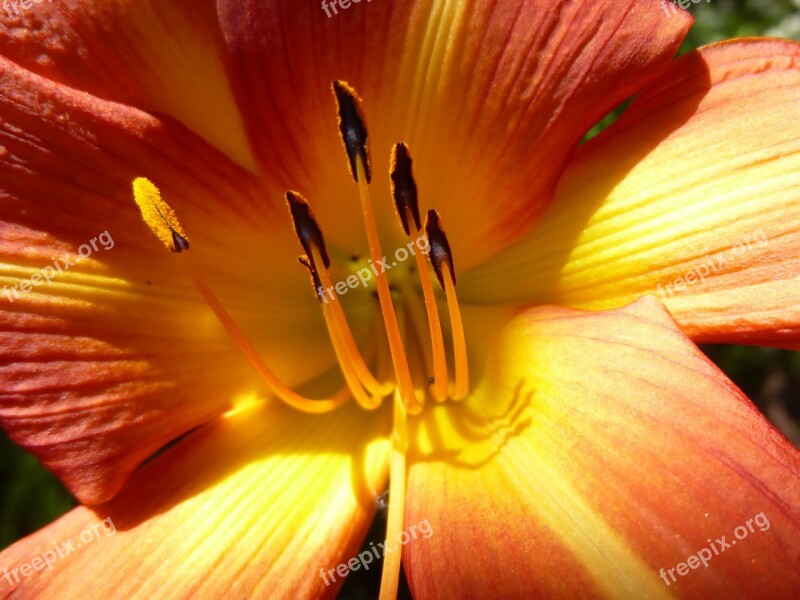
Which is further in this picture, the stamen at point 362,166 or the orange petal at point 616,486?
the stamen at point 362,166

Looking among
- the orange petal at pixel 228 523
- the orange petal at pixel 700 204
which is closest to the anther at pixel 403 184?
the orange petal at pixel 700 204

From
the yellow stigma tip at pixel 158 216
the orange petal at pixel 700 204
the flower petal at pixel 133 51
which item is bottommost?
the orange petal at pixel 700 204

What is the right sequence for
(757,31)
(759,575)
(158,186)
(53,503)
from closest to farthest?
(759,575) < (158,186) < (53,503) < (757,31)

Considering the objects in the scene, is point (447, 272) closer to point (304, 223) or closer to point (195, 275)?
point (304, 223)

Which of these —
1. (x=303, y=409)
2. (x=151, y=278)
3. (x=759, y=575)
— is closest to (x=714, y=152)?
(x=759, y=575)

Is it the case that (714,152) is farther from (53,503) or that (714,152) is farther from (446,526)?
(53,503)

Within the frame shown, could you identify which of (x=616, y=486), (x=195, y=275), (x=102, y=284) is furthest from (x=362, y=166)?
(x=616, y=486)

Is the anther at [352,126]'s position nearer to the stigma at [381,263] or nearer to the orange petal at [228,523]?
the stigma at [381,263]
